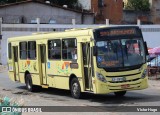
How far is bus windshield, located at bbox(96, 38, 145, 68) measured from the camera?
54.1 ft

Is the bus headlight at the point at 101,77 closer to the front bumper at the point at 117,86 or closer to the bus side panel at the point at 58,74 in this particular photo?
the front bumper at the point at 117,86

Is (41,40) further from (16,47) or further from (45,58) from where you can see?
(16,47)

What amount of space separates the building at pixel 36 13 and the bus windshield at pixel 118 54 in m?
46.6

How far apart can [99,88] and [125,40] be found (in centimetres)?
210

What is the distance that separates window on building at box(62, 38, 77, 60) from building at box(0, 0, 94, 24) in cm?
4438

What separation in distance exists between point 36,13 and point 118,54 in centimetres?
4814

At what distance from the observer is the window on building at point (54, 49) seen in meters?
19.2

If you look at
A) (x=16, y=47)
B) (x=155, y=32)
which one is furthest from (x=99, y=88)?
(x=155, y=32)

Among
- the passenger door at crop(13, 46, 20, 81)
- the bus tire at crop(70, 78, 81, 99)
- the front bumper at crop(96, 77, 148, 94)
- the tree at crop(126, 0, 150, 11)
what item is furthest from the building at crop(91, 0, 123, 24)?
the front bumper at crop(96, 77, 148, 94)

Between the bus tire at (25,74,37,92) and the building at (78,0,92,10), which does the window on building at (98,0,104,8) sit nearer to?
the building at (78,0,92,10)

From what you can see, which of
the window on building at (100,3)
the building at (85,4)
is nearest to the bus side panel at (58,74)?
the building at (85,4)

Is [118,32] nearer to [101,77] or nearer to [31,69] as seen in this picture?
→ [101,77]

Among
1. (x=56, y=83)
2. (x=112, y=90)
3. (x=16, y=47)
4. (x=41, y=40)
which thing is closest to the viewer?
(x=112, y=90)

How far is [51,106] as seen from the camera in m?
15.4
